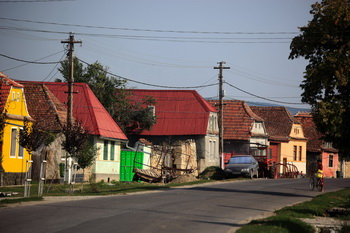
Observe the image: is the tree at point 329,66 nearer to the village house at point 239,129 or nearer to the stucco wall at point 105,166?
the stucco wall at point 105,166

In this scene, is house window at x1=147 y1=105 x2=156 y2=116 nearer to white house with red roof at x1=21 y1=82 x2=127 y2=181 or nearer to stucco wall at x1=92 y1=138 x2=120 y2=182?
white house with red roof at x1=21 y1=82 x2=127 y2=181

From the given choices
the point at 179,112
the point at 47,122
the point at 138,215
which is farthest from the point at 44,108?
the point at 138,215

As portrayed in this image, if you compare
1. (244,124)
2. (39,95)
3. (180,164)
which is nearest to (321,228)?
(39,95)

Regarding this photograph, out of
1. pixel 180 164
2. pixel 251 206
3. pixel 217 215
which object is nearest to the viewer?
pixel 217 215

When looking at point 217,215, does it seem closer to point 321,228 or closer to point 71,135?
point 321,228

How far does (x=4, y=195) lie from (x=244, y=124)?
4566cm

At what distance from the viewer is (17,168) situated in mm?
35938

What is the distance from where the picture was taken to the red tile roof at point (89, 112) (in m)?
44.7

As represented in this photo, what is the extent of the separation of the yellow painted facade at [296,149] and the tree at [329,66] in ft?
158

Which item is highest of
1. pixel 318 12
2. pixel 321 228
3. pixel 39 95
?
pixel 318 12

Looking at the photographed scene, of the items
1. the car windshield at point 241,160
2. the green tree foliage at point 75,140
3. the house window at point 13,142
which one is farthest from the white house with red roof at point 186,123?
the green tree foliage at point 75,140

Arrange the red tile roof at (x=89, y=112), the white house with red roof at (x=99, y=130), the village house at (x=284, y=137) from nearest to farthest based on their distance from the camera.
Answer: the white house with red roof at (x=99, y=130) → the red tile roof at (x=89, y=112) → the village house at (x=284, y=137)

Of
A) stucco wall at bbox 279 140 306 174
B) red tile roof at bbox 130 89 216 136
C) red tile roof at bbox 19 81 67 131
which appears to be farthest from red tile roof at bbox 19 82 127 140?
stucco wall at bbox 279 140 306 174

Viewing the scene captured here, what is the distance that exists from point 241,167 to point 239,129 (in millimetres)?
21644
